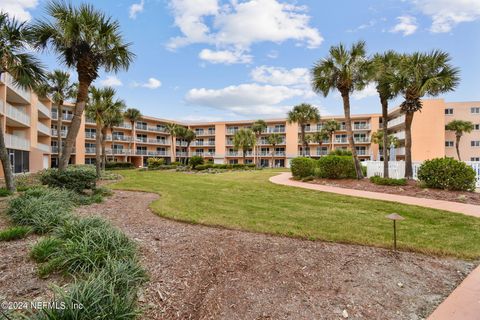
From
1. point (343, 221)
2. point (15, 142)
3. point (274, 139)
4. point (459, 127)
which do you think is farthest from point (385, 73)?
point (274, 139)

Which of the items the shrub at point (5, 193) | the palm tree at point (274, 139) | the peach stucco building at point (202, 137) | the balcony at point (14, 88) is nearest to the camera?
the shrub at point (5, 193)

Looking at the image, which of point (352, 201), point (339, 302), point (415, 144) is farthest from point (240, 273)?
point (415, 144)

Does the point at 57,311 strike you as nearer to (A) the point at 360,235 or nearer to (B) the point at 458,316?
Answer: (B) the point at 458,316

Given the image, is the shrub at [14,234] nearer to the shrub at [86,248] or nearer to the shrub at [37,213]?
the shrub at [37,213]

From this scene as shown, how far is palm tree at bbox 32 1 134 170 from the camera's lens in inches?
407

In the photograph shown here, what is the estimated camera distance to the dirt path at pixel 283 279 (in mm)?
3209

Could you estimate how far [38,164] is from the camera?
95.7ft

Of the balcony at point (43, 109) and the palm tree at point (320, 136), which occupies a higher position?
the balcony at point (43, 109)

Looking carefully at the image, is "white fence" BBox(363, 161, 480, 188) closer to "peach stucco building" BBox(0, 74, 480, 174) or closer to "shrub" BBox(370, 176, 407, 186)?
"shrub" BBox(370, 176, 407, 186)

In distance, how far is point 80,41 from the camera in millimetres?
10547

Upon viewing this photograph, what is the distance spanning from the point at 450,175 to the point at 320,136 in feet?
114

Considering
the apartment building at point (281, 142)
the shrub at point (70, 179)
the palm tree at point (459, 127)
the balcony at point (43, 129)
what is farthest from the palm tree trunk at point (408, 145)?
the balcony at point (43, 129)

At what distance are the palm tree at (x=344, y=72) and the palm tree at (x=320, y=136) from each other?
2961 cm

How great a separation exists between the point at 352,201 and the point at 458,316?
801 cm
